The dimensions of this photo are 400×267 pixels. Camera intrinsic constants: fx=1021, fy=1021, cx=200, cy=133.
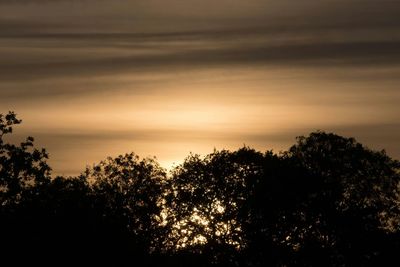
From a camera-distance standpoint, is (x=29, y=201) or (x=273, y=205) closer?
(x=29, y=201)

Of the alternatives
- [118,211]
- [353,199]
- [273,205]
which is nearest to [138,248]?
[118,211]

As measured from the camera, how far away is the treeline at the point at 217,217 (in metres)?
111

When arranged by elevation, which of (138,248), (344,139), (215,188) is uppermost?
(344,139)

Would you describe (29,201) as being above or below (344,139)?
below

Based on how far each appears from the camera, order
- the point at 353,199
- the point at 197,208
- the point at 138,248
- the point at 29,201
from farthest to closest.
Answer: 1. the point at 353,199
2. the point at 197,208
3. the point at 138,248
4. the point at 29,201

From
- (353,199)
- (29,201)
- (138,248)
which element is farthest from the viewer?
(353,199)

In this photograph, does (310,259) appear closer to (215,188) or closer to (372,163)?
(215,188)

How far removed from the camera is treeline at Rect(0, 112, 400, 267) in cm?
11119

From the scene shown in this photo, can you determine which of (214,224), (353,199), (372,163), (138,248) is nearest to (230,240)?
(214,224)

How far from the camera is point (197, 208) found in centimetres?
12319

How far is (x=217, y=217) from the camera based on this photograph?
12050cm

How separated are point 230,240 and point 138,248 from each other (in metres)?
11.1

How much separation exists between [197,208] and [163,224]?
4767mm

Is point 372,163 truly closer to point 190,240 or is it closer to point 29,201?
point 190,240
